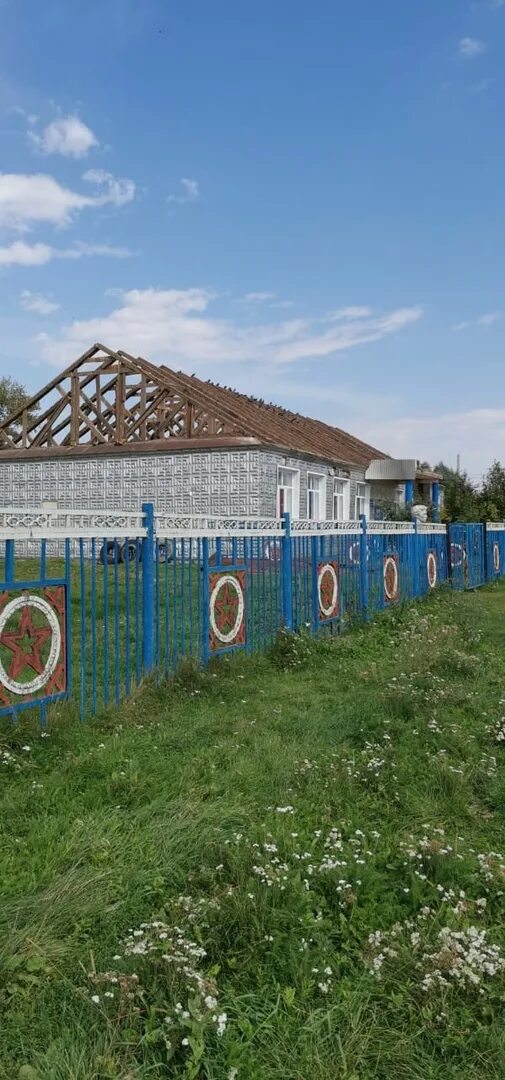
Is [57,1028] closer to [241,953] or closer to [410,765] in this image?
[241,953]

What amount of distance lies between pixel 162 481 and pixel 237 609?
43.6 ft

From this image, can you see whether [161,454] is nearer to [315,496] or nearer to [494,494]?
[315,496]

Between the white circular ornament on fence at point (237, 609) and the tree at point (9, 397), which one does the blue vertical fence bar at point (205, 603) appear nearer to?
the white circular ornament on fence at point (237, 609)

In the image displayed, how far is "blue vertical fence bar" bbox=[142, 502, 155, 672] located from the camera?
5754mm

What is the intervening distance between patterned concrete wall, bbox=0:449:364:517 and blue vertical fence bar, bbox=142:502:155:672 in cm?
1142

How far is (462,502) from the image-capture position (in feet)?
79.0

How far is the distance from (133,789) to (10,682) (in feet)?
3.70

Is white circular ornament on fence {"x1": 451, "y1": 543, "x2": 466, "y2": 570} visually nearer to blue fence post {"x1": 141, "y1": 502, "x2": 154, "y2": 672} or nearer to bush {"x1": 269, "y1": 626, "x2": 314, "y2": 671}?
bush {"x1": 269, "y1": 626, "x2": 314, "y2": 671}

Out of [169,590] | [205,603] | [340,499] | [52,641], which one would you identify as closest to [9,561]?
[52,641]

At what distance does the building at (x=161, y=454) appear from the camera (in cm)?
1892

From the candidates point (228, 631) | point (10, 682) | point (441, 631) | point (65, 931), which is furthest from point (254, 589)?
point (65, 931)

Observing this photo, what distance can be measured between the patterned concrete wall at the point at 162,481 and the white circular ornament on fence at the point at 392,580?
7201 mm

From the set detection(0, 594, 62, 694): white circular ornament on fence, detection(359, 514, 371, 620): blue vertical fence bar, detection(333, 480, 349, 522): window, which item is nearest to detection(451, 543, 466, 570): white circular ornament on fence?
detection(359, 514, 371, 620): blue vertical fence bar

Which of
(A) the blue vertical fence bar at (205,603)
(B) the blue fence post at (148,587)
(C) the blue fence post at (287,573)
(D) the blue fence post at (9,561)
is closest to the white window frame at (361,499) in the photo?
(C) the blue fence post at (287,573)
